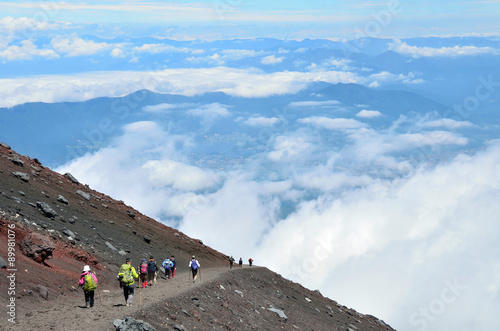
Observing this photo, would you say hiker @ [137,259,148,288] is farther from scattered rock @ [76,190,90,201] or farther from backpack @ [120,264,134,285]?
scattered rock @ [76,190,90,201]

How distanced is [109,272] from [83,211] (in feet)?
37.7

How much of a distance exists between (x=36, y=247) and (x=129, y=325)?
9.45 metres

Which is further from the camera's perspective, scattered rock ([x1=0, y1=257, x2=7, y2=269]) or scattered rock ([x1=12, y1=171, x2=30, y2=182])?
scattered rock ([x1=12, y1=171, x2=30, y2=182])

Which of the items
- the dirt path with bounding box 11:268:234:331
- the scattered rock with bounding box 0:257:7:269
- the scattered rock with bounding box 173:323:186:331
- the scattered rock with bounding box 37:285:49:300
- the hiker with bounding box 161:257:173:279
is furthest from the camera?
the hiker with bounding box 161:257:173:279

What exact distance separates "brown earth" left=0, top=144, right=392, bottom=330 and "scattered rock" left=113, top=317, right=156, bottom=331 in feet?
0.92

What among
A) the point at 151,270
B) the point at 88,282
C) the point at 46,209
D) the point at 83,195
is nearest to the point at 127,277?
the point at 88,282

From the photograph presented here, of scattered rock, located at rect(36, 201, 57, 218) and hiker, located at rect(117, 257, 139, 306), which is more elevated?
scattered rock, located at rect(36, 201, 57, 218)

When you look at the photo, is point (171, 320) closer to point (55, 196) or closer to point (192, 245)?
point (55, 196)

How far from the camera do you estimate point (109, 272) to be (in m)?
25.9

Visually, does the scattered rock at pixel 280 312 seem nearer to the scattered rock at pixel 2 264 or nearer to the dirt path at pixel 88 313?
the dirt path at pixel 88 313

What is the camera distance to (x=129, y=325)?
14.6 m

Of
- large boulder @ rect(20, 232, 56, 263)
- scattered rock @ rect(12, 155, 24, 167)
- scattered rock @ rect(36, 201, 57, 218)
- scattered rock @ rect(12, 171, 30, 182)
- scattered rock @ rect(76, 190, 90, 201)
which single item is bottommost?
large boulder @ rect(20, 232, 56, 263)

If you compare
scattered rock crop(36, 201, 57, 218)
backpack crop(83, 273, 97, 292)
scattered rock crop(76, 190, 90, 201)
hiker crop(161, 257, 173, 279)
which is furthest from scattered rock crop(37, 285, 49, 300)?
scattered rock crop(76, 190, 90, 201)

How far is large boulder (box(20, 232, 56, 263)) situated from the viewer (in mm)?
21297
